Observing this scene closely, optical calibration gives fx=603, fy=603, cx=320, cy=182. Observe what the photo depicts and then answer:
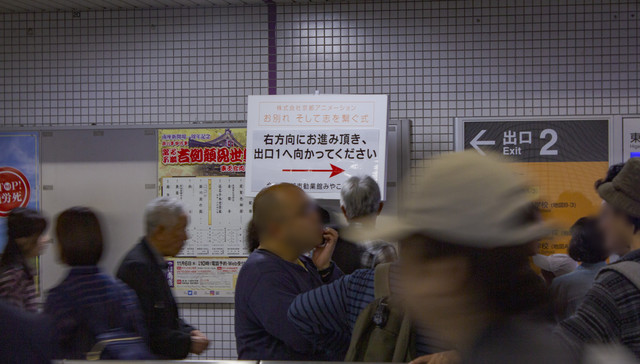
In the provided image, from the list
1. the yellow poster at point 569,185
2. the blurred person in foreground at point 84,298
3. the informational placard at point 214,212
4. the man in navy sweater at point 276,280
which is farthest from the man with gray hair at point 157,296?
the yellow poster at point 569,185

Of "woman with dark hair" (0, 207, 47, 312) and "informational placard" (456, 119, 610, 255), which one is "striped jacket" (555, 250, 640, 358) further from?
"informational placard" (456, 119, 610, 255)

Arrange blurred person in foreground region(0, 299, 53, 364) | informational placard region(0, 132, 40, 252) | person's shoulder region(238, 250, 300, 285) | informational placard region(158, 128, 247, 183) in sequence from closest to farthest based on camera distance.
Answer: blurred person in foreground region(0, 299, 53, 364) < person's shoulder region(238, 250, 300, 285) < informational placard region(158, 128, 247, 183) < informational placard region(0, 132, 40, 252)

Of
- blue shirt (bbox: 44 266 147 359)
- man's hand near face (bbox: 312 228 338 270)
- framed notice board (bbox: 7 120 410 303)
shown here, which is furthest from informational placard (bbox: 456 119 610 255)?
blue shirt (bbox: 44 266 147 359)

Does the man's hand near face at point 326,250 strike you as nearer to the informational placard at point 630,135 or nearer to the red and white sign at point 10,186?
the informational placard at point 630,135

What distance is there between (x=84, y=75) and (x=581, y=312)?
4133 mm

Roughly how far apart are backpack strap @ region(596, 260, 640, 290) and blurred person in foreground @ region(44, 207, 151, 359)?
1.40m

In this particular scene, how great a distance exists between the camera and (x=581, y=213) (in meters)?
4.21

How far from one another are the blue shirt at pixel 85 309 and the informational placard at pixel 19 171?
9.59ft

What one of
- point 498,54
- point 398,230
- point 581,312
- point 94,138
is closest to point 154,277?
point 581,312

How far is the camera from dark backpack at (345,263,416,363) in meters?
1.59

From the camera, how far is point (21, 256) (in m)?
2.85

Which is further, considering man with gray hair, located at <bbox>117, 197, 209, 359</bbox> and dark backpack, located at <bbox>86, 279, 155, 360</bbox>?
man with gray hair, located at <bbox>117, 197, 209, 359</bbox>

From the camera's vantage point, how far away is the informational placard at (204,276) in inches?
175

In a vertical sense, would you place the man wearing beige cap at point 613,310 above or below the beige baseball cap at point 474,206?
below
